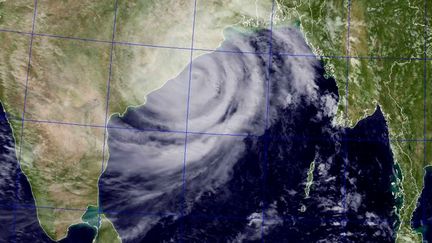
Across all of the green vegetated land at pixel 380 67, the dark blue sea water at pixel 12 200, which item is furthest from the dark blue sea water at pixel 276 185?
the dark blue sea water at pixel 12 200

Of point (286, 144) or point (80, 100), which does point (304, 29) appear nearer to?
point (286, 144)

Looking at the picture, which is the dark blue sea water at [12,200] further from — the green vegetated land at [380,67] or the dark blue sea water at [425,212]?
the dark blue sea water at [425,212]

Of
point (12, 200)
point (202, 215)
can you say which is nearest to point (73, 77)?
point (12, 200)

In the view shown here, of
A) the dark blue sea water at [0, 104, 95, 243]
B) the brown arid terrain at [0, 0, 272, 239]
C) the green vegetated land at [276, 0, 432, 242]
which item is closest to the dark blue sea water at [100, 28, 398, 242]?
the green vegetated land at [276, 0, 432, 242]

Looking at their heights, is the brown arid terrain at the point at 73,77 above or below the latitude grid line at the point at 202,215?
above

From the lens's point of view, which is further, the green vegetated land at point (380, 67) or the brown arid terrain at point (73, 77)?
the green vegetated land at point (380, 67)

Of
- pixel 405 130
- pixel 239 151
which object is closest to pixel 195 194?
pixel 239 151
